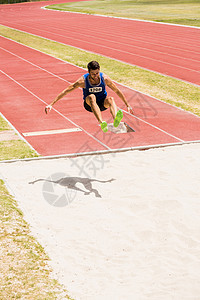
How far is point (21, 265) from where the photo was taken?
5.84m

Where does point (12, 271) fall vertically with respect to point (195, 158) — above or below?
above

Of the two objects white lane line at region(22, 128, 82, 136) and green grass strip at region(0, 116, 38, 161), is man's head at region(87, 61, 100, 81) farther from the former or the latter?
white lane line at region(22, 128, 82, 136)

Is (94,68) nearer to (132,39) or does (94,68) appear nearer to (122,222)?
(122,222)

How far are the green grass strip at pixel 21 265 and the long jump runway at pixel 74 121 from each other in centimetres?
347

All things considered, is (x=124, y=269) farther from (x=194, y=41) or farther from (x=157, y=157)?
(x=194, y=41)

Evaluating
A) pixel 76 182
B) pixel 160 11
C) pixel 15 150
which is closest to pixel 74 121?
pixel 15 150

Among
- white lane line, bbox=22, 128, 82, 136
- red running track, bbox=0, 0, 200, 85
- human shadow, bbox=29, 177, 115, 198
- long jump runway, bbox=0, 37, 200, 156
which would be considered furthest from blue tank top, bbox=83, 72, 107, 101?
red running track, bbox=0, 0, 200, 85

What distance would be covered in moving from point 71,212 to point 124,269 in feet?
5.99

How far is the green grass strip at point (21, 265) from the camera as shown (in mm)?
5250

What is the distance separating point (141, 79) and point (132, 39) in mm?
10479

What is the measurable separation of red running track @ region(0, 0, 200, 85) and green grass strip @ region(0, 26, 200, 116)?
2.25 ft

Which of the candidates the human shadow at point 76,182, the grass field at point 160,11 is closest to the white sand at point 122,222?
the human shadow at point 76,182

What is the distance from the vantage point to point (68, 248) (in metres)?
6.36

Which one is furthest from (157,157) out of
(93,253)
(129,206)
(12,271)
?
(12,271)
